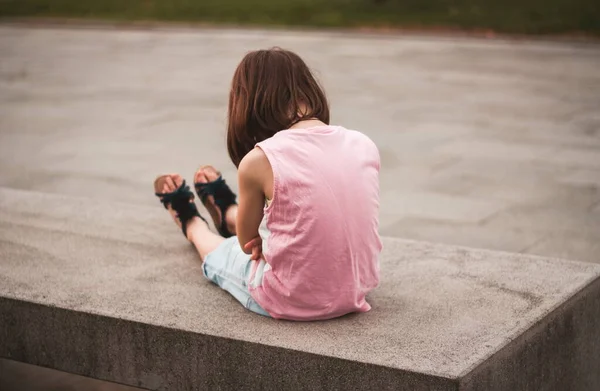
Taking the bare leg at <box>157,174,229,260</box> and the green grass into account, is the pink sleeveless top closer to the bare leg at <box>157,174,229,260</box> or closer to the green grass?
the bare leg at <box>157,174,229,260</box>

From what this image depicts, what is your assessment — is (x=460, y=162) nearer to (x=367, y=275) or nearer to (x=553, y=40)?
(x=367, y=275)

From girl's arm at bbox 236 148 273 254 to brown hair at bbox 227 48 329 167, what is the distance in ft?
0.64

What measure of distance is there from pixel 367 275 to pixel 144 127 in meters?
6.46

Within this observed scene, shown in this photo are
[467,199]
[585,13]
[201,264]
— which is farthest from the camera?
[585,13]

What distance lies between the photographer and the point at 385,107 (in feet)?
35.2

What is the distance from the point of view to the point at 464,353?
3.57m

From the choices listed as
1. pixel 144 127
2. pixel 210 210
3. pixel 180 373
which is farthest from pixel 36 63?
pixel 180 373

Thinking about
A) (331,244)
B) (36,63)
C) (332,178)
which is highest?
(332,178)

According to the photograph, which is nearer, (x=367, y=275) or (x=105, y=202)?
(x=367, y=275)

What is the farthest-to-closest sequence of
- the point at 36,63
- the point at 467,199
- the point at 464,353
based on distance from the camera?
the point at 36,63 < the point at 467,199 < the point at 464,353

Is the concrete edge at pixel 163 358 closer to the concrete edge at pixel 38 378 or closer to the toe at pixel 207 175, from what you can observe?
the concrete edge at pixel 38 378

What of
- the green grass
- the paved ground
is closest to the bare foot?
the paved ground

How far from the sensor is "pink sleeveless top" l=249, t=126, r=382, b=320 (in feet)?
12.2

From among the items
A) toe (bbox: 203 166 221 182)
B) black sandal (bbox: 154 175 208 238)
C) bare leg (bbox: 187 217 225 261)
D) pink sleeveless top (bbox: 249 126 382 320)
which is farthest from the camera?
toe (bbox: 203 166 221 182)
